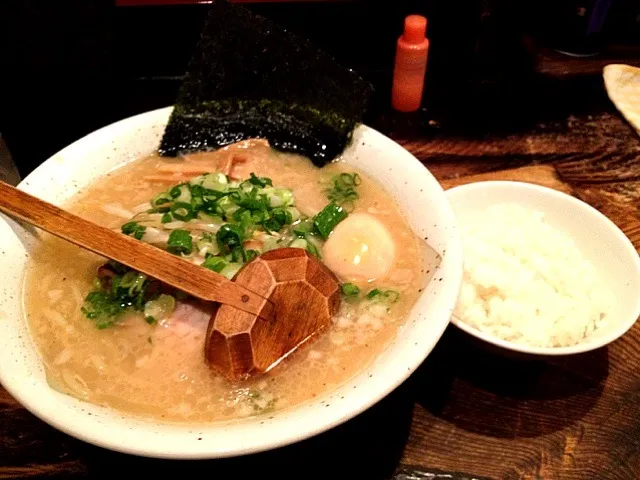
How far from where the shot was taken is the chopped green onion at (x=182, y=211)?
157 centimetres

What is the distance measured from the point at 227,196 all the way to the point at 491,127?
4.50 ft

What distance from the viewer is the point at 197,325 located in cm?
136

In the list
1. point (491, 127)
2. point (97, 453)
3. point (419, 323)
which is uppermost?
point (419, 323)

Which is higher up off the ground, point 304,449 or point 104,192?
point 104,192

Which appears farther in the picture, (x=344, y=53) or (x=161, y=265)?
(x=344, y=53)

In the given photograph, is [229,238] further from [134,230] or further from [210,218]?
[134,230]

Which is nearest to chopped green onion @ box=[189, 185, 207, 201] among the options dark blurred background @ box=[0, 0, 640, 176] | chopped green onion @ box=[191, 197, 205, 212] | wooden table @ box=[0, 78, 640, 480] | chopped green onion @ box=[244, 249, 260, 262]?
chopped green onion @ box=[191, 197, 205, 212]

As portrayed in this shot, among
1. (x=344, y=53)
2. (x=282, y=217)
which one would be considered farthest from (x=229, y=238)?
(x=344, y=53)

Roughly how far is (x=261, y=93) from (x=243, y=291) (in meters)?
0.93

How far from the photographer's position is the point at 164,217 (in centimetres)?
157

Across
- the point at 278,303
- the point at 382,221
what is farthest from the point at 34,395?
the point at 382,221

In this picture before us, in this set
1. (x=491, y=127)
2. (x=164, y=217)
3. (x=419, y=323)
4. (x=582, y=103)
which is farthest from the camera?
(x=582, y=103)

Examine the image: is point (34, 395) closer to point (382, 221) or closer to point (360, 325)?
point (360, 325)

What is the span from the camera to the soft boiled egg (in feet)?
4.90
